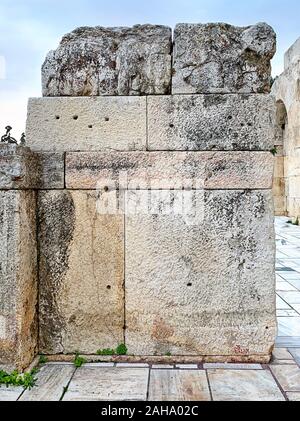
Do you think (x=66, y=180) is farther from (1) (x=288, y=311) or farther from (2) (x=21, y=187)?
(1) (x=288, y=311)

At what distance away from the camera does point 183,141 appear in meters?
3.28

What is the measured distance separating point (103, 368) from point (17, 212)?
4.10 feet

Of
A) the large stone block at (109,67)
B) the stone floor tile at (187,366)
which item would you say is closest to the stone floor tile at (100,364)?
the stone floor tile at (187,366)

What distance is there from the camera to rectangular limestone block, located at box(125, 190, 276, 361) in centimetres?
326

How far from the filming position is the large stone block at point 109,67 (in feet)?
11.0

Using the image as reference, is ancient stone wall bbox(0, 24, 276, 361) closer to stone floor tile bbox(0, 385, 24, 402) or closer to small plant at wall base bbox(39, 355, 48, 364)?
small plant at wall base bbox(39, 355, 48, 364)

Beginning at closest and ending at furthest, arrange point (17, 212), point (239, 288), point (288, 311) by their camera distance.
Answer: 1. point (17, 212)
2. point (239, 288)
3. point (288, 311)

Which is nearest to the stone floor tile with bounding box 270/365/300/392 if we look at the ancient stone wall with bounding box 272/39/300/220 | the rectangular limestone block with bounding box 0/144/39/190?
the rectangular limestone block with bounding box 0/144/39/190

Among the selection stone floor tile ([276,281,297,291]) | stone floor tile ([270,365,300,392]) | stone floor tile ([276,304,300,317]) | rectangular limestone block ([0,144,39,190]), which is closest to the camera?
stone floor tile ([270,365,300,392])

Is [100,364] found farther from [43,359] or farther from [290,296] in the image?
[290,296]

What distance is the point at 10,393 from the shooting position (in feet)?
9.11

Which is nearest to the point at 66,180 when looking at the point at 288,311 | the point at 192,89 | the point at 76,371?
the point at 192,89

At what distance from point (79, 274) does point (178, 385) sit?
106cm

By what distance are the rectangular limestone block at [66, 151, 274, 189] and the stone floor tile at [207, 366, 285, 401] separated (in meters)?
1.30
